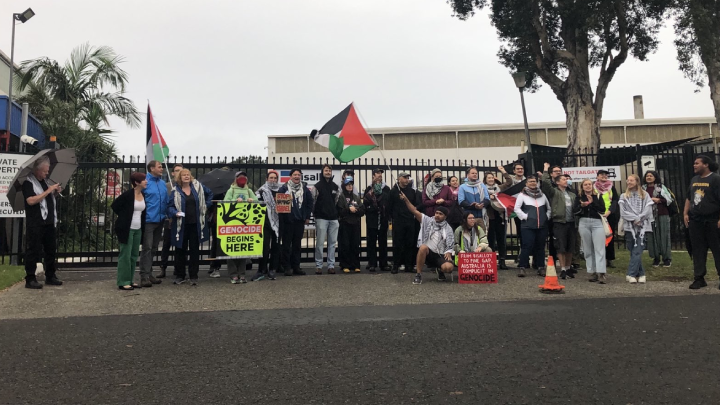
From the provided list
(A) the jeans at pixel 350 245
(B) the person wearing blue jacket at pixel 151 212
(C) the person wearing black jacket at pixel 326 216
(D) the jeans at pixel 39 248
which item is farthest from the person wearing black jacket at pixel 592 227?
(D) the jeans at pixel 39 248

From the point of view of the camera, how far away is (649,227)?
875 centimetres

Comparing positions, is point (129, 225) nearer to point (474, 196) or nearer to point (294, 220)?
point (294, 220)

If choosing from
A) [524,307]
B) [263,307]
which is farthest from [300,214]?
[524,307]

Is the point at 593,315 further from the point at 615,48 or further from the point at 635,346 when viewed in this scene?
the point at 615,48

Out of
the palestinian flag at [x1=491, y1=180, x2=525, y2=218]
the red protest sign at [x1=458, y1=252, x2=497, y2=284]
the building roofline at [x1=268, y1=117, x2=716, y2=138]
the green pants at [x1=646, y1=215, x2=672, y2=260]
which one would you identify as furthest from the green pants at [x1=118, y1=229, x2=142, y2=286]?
the building roofline at [x1=268, y1=117, x2=716, y2=138]

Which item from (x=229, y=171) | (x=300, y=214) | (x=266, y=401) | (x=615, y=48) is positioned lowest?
(x=266, y=401)

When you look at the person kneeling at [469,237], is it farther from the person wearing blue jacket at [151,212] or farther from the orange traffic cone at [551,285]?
the person wearing blue jacket at [151,212]

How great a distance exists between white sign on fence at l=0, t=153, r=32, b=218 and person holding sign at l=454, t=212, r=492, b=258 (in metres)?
8.53

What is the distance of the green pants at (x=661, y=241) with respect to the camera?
412 inches

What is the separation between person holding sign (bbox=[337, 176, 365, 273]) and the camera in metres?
9.99

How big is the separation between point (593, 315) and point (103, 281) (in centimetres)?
797

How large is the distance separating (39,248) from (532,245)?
8525 millimetres

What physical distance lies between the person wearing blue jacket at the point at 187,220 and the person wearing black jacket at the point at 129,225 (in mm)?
486

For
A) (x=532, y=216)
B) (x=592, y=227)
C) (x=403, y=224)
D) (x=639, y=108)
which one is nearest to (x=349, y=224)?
(x=403, y=224)
